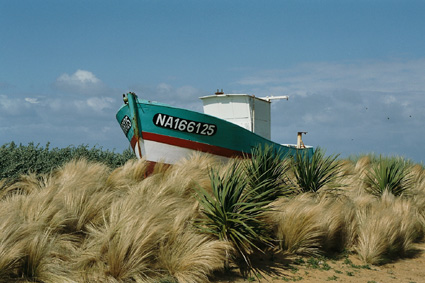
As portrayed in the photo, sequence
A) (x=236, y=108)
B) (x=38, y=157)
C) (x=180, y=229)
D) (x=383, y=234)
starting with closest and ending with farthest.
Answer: (x=180, y=229) → (x=383, y=234) → (x=38, y=157) → (x=236, y=108)

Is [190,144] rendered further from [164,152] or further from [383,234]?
[383,234]

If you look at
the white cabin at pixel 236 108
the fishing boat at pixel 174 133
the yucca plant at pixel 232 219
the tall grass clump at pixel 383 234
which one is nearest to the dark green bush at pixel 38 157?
the fishing boat at pixel 174 133

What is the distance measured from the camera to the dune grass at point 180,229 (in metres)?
5.92

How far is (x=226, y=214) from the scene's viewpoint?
678 cm

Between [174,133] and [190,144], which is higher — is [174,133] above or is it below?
above

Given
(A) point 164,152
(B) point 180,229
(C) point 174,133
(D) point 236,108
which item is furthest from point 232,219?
(D) point 236,108

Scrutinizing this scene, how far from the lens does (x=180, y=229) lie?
21.8 feet

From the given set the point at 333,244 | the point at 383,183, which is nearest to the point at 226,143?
the point at 383,183

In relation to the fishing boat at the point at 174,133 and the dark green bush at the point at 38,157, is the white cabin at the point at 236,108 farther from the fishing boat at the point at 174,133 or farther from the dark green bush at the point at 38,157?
the dark green bush at the point at 38,157

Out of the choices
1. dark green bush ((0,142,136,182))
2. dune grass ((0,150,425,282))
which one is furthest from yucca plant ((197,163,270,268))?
dark green bush ((0,142,136,182))

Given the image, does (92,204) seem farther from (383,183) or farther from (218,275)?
(383,183)

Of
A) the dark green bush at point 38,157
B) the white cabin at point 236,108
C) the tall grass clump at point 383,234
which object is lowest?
the tall grass clump at point 383,234

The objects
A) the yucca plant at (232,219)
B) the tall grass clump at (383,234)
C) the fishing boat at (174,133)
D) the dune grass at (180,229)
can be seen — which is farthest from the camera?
Result: the fishing boat at (174,133)

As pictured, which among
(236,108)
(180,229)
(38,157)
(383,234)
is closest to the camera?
(180,229)
